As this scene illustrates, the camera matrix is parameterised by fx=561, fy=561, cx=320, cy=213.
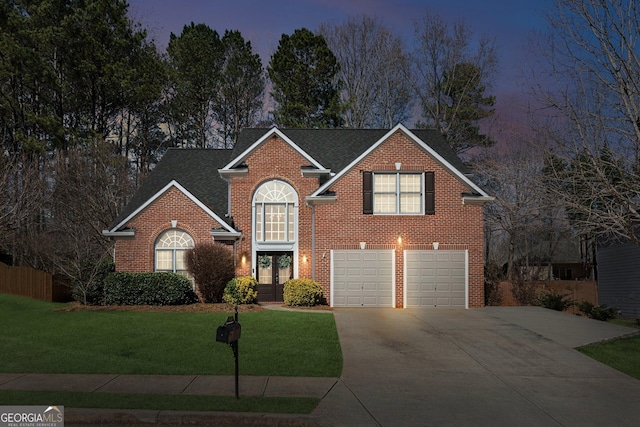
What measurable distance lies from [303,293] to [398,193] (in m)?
5.34

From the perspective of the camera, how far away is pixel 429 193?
21641 millimetres

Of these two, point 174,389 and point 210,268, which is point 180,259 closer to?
point 210,268

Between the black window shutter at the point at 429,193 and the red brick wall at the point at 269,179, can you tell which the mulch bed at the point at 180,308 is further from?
the black window shutter at the point at 429,193

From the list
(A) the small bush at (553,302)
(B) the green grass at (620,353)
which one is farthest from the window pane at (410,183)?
(B) the green grass at (620,353)

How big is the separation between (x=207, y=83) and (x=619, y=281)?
30021 millimetres

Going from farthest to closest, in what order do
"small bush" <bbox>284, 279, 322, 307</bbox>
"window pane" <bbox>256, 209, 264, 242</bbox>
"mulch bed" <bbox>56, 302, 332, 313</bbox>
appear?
→ "window pane" <bbox>256, 209, 264, 242</bbox> → "small bush" <bbox>284, 279, 322, 307</bbox> → "mulch bed" <bbox>56, 302, 332, 313</bbox>

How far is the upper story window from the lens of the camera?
21.6 m

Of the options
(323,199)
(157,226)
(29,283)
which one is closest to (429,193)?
(323,199)

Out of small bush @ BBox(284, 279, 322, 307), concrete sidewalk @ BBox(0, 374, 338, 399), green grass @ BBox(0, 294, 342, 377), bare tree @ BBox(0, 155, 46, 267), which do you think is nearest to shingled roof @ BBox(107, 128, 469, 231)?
small bush @ BBox(284, 279, 322, 307)

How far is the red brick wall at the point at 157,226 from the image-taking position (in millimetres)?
22453

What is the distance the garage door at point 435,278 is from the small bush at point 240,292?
19.2 ft

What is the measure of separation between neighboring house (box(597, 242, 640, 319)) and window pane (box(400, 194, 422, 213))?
1164 cm

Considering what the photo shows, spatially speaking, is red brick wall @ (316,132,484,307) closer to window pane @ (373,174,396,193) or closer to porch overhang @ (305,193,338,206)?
porch overhang @ (305,193,338,206)

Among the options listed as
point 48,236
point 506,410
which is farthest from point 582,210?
point 48,236
